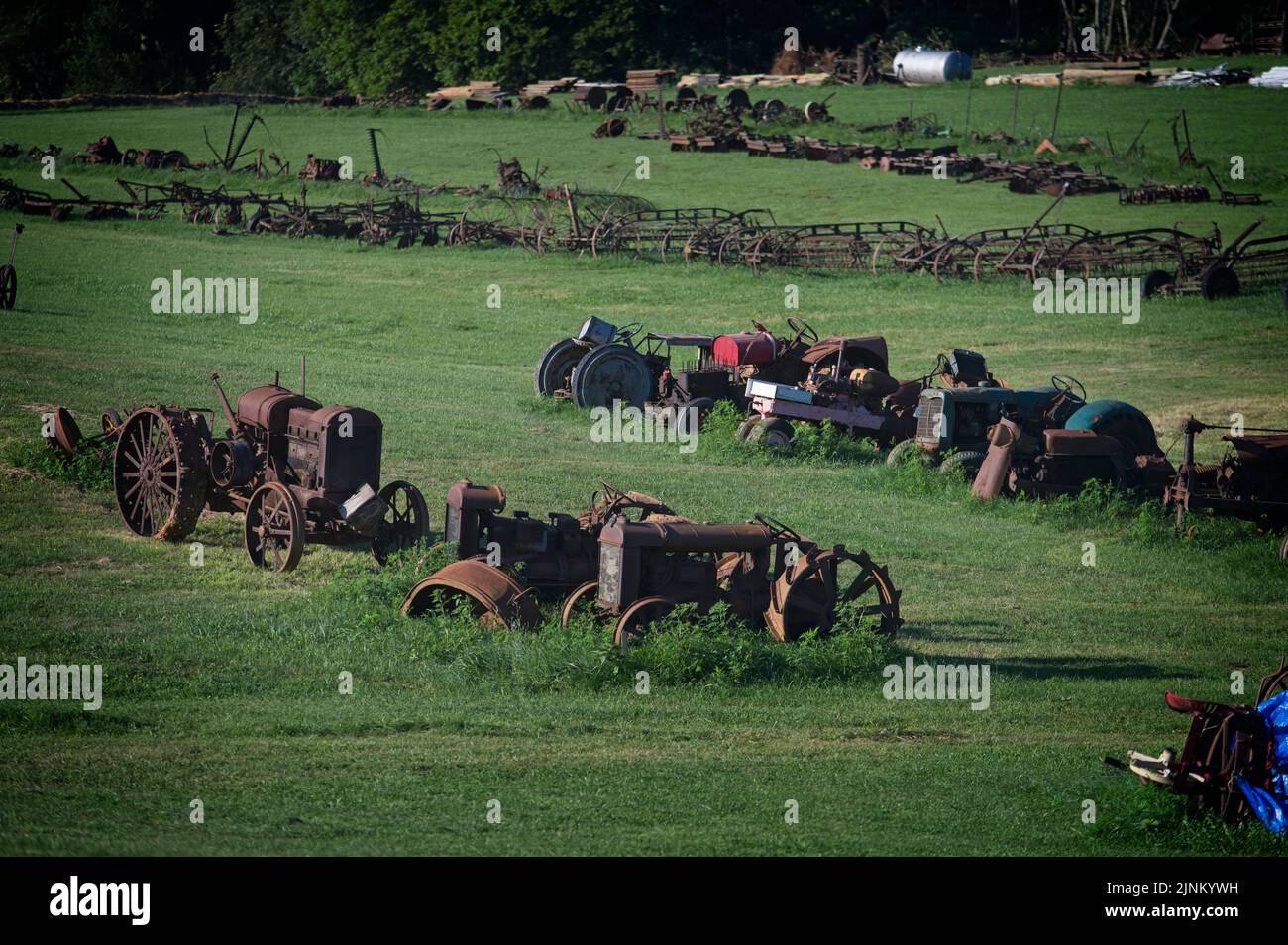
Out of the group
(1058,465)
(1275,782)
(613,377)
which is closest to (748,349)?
(613,377)

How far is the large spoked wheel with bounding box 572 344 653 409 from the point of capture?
82.9ft

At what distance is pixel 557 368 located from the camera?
2694cm

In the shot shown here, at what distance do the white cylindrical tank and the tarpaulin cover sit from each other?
195 feet

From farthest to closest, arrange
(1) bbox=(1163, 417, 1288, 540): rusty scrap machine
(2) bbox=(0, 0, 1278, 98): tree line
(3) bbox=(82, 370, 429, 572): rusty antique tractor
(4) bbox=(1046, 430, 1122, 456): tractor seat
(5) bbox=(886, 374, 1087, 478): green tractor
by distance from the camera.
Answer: (2) bbox=(0, 0, 1278, 98): tree line, (5) bbox=(886, 374, 1087, 478): green tractor, (4) bbox=(1046, 430, 1122, 456): tractor seat, (1) bbox=(1163, 417, 1288, 540): rusty scrap machine, (3) bbox=(82, 370, 429, 572): rusty antique tractor

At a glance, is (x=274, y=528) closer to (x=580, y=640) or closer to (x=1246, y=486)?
(x=580, y=640)

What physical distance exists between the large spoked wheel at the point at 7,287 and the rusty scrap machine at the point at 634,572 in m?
21.2

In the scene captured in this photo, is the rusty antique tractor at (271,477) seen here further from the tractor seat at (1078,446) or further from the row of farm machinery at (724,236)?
the row of farm machinery at (724,236)

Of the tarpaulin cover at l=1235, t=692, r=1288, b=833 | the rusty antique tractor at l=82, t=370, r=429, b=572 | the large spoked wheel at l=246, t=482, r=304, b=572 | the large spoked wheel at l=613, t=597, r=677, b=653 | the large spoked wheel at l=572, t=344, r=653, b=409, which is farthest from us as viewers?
the large spoked wheel at l=572, t=344, r=653, b=409

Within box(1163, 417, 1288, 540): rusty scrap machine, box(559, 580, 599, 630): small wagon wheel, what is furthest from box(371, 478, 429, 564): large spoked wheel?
box(1163, 417, 1288, 540): rusty scrap machine

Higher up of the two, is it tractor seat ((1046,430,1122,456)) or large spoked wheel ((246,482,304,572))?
tractor seat ((1046,430,1122,456))

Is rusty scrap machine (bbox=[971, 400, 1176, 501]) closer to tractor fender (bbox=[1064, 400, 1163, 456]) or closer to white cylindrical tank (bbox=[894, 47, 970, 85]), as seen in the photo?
tractor fender (bbox=[1064, 400, 1163, 456])

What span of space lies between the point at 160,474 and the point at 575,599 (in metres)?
6.00

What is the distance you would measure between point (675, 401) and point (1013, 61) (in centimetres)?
5315

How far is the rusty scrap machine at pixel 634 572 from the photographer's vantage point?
45.0 ft
